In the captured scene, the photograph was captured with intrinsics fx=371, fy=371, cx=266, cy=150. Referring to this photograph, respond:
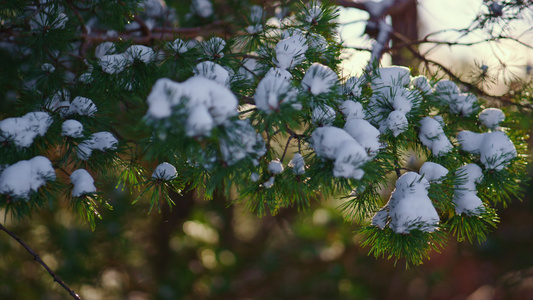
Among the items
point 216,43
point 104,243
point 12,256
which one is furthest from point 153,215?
point 216,43

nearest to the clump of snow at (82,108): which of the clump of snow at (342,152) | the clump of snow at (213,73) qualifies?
the clump of snow at (213,73)

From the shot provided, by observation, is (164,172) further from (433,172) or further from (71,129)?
(433,172)

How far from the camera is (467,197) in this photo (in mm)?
810

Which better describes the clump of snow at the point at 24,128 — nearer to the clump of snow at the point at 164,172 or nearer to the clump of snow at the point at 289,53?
the clump of snow at the point at 164,172

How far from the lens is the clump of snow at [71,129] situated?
0.79 m

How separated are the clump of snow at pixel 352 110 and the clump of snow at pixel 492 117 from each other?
1.70ft

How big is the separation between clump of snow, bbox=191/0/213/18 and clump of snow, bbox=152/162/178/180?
3.39ft

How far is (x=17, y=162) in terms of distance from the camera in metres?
0.75

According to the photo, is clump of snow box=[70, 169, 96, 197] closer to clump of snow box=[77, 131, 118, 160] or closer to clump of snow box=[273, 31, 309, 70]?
clump of snow box=[77, 131, 118, 160]

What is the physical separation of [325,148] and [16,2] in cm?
98

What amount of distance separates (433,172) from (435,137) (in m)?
0.11

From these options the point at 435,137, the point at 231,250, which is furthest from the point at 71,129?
the point at 231,250

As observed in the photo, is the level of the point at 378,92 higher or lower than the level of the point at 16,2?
lower

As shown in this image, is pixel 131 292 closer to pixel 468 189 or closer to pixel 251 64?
pixel 251 64
